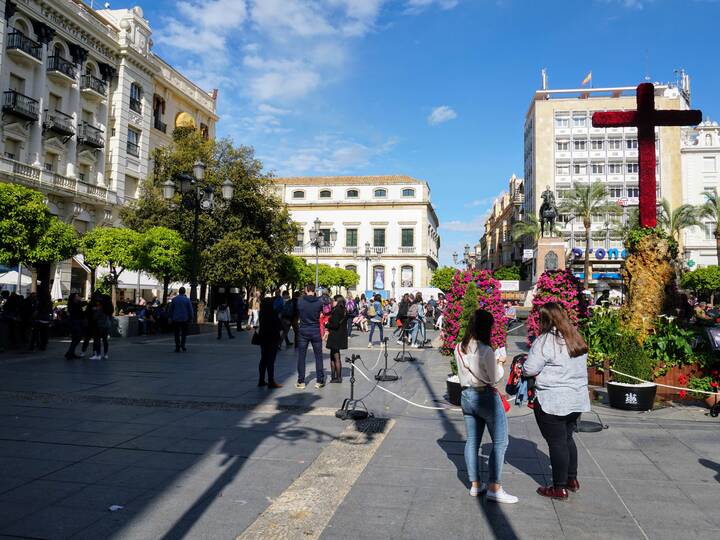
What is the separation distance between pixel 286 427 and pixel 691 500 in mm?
4004

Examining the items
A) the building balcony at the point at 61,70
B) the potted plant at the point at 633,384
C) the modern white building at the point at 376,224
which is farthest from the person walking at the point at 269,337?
the modern white building at the point at 376,224

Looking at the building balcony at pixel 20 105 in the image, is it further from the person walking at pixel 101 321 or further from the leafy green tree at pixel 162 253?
the person walking at pixel 101 321

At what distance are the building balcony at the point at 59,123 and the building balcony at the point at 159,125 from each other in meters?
7.13

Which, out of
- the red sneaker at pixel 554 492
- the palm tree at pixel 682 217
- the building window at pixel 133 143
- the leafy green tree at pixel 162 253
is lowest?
the red sneaker at pixel 554 492

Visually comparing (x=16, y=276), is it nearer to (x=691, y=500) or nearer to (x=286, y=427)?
(x=286, y=427)

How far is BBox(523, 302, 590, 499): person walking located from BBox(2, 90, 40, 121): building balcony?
26645 mm

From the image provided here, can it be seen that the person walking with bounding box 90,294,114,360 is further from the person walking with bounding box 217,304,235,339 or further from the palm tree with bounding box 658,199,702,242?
the palm tree with bounding box 658,199,702,242

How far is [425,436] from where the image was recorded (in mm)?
5871

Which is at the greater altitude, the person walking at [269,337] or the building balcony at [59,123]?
the building balcony at [59,123]

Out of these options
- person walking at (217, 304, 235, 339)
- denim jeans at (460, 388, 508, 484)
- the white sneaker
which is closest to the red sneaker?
the white sneaker

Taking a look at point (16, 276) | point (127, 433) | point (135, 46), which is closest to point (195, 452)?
point (127, 433)

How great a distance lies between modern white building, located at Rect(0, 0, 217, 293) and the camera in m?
24.3

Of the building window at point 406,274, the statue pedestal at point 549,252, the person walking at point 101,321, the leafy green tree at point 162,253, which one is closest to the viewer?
the person walking at point 101,321

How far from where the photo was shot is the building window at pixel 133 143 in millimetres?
31641
